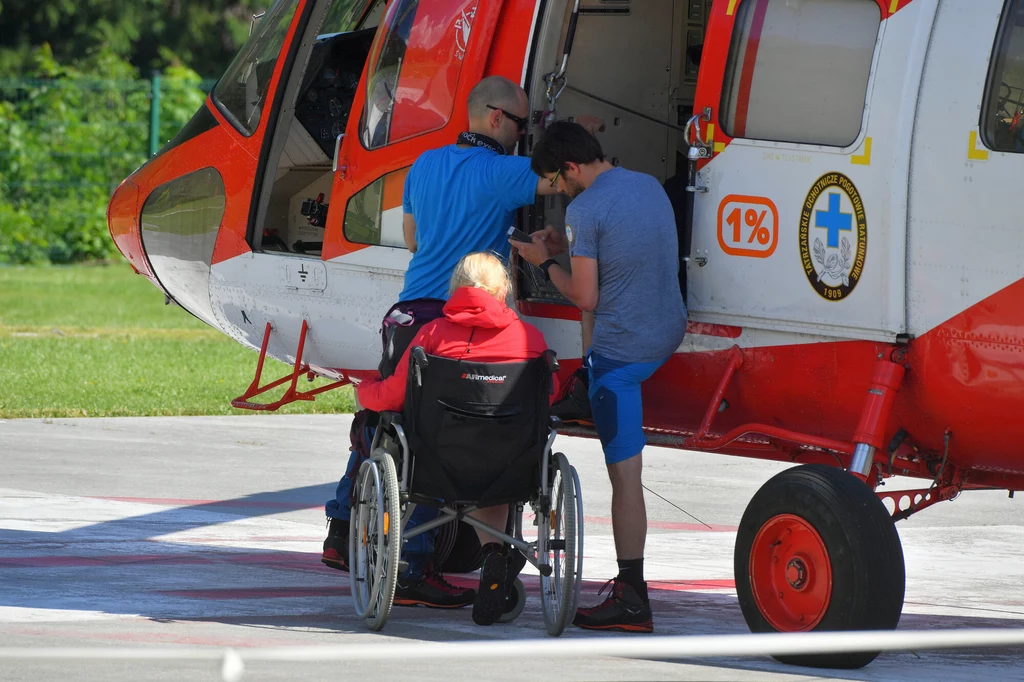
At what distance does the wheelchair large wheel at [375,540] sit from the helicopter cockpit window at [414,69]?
6.31 feet

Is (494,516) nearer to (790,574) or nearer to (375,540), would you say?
(375,540)

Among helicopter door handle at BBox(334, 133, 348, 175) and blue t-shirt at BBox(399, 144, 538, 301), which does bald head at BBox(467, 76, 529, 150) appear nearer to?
blue t-shirt at BBox(399, 144, 538, 301)

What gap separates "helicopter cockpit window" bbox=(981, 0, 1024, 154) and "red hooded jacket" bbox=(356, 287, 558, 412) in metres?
1.74

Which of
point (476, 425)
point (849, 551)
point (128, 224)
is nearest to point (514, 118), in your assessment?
point (476, 425)

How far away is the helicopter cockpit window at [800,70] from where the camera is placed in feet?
18.8

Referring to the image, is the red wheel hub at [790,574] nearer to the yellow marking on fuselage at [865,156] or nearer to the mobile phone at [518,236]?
the yellow marking on fuselage at [865,156]

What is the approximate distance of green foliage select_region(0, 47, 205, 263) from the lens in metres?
23.9

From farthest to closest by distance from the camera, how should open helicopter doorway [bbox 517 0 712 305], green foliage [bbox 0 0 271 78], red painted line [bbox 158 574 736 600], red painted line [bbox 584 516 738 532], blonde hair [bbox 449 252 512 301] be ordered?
1. green foliage [bbox 0 0 271 78]
2. red painted line [bbox 584 516 738 532]
3. open helicopter doorway [bbox 517 0 712 305]
4. red painted line [bbox 158 574 736 600]
5. blonde hair [bbox 449 252 512 301]

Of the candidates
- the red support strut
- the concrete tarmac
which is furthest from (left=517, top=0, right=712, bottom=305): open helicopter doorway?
the concrete tarmac

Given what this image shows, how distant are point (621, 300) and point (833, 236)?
2.71ft

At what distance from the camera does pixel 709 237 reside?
241 inches

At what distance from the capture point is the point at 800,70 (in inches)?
232

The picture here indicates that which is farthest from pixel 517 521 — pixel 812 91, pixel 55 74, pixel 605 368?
pixel 55 74

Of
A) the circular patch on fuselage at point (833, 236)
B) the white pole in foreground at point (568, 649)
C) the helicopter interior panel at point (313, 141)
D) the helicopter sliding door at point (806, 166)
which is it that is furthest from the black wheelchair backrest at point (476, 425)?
the helicopter interior panel at point (313, 141)
